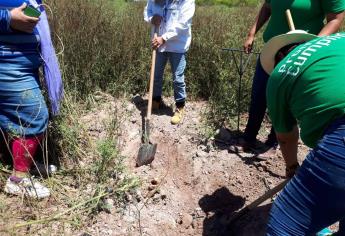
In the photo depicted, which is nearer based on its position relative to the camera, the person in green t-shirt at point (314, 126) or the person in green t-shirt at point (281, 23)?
the person in green t-shirt at point (314, 126)

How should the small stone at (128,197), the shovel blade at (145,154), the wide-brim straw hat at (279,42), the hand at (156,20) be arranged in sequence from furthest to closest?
the hand at (156,20) → the shovel blade at (145,154) → the small stone at (128,197) → the wide-brim straw hat at (279,42)

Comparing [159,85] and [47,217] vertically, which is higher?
[159,85]

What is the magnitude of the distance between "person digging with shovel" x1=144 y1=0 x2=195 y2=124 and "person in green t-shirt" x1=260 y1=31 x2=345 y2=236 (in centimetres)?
182

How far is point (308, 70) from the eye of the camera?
175 centimetres

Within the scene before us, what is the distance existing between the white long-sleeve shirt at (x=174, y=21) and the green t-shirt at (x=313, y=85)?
1.81 metres

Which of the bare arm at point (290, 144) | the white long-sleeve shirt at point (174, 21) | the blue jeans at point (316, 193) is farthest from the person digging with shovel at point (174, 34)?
the blue jeans at point (316, 193)

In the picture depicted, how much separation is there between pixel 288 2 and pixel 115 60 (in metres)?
2.00

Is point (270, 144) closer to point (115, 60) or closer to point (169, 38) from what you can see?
point (169, 38)

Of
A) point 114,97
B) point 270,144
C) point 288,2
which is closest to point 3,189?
point 114,97

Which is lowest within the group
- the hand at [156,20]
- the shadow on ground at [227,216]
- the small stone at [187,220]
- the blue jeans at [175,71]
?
the small stone at [187,220]

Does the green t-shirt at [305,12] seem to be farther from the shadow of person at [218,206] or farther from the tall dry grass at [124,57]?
the shadow of person at [218,206]

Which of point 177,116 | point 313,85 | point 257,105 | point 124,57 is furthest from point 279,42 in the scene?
point 124,57

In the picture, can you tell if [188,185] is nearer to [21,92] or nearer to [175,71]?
[175,71]

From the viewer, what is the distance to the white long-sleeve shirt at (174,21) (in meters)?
3.61
